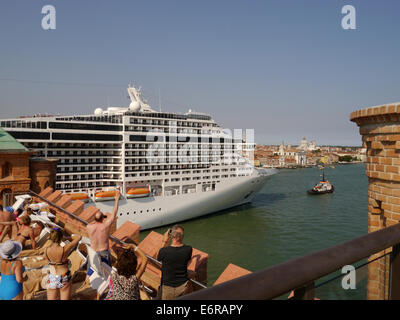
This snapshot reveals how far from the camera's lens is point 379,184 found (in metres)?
4.45

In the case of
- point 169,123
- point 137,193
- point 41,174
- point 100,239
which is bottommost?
point 137,193

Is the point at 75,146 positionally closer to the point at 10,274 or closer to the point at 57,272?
the point at 10,274

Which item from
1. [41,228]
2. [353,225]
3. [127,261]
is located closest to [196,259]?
[127,261]

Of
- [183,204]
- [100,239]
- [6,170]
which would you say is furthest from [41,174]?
[183,204]

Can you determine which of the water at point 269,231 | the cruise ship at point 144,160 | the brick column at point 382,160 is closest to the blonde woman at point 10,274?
the brick column at point 382,160

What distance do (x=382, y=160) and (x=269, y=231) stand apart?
23.2m

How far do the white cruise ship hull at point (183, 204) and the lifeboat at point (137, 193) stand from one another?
15.5 inches

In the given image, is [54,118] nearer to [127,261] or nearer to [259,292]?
[127,261]

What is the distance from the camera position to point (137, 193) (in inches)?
1045

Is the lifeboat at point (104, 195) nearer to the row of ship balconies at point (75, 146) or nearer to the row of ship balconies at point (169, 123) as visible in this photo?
the row of ship balconies at point (75, 146)

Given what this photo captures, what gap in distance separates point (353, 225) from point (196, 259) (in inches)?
1115

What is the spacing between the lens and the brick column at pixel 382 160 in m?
4.14

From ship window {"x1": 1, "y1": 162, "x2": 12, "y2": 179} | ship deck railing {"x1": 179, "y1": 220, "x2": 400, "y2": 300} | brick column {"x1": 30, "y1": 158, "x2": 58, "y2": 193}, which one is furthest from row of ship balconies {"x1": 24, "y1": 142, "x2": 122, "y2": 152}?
ship deck railing {"x1": 179, "y1": 220, "x2": 400, "y2": 300}

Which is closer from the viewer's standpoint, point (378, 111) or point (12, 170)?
point (378, 111)
